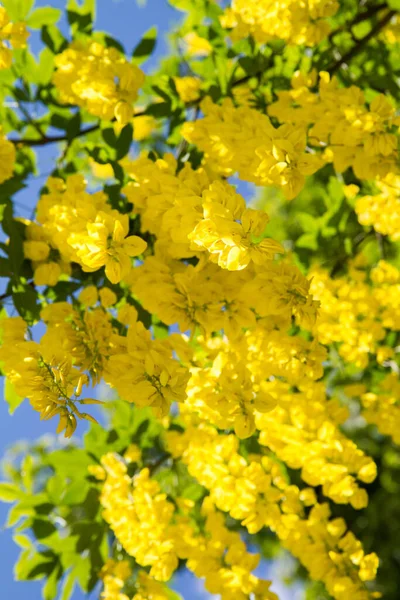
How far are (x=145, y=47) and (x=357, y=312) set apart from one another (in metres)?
1.14

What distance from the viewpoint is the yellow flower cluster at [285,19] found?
145cm

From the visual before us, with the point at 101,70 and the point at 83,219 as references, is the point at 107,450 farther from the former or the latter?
the point at 101,70

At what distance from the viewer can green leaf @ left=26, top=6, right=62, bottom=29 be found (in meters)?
1.75

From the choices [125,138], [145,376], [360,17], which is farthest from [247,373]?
[360,17]

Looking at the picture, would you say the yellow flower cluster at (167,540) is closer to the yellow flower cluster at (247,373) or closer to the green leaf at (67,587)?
the green leaf at (67,587)

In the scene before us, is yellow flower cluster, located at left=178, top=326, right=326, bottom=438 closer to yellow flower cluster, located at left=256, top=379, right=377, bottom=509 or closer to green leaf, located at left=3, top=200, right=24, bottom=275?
yellow flower cluster, located at left=256, top=379, right=377, bottom=509

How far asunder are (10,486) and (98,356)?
99 cm

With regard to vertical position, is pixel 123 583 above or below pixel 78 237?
below

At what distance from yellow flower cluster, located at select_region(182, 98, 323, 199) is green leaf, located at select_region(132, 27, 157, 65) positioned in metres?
0.48

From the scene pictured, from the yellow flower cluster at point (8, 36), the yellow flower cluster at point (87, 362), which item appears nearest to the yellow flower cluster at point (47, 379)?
the yellow flower cluster at point (87, 362)

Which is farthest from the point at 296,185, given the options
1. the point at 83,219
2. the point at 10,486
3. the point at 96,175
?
the point at 96,175

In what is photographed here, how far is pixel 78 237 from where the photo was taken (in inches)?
39.9

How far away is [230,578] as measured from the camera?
1588 millimetres

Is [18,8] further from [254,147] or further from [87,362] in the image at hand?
[87,362]
